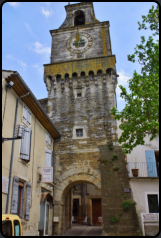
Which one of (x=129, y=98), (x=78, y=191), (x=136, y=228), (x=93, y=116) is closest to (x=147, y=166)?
(x=136, y=228)

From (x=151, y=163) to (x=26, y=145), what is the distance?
262 inches

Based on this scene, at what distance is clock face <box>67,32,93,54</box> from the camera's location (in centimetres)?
1538

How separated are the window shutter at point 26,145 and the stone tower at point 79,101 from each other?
3938mm

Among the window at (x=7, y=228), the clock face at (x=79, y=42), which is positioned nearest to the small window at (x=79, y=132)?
the clock face at (x=79, y=42)

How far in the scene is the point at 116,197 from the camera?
10.7 metres

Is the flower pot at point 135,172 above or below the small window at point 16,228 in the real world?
above

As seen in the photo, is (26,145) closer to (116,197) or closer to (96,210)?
(116,197)

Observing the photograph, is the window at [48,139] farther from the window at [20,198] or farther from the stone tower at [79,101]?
the window at [20,198]

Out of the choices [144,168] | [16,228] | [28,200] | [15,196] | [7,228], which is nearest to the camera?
[7,228]

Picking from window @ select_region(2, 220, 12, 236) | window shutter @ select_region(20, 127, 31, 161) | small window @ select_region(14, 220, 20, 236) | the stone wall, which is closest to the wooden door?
the stone wall

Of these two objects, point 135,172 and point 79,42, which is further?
point 79,42

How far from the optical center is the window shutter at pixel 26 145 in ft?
27.3

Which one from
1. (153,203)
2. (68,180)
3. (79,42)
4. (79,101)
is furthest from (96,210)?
(79,42)

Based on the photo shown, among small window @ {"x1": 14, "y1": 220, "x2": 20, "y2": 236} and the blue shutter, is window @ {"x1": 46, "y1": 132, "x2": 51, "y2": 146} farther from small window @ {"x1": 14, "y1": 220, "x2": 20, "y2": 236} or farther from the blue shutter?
small window @ {"x1": 14, "y1": 220, "x2": 20, "y2": 236}
